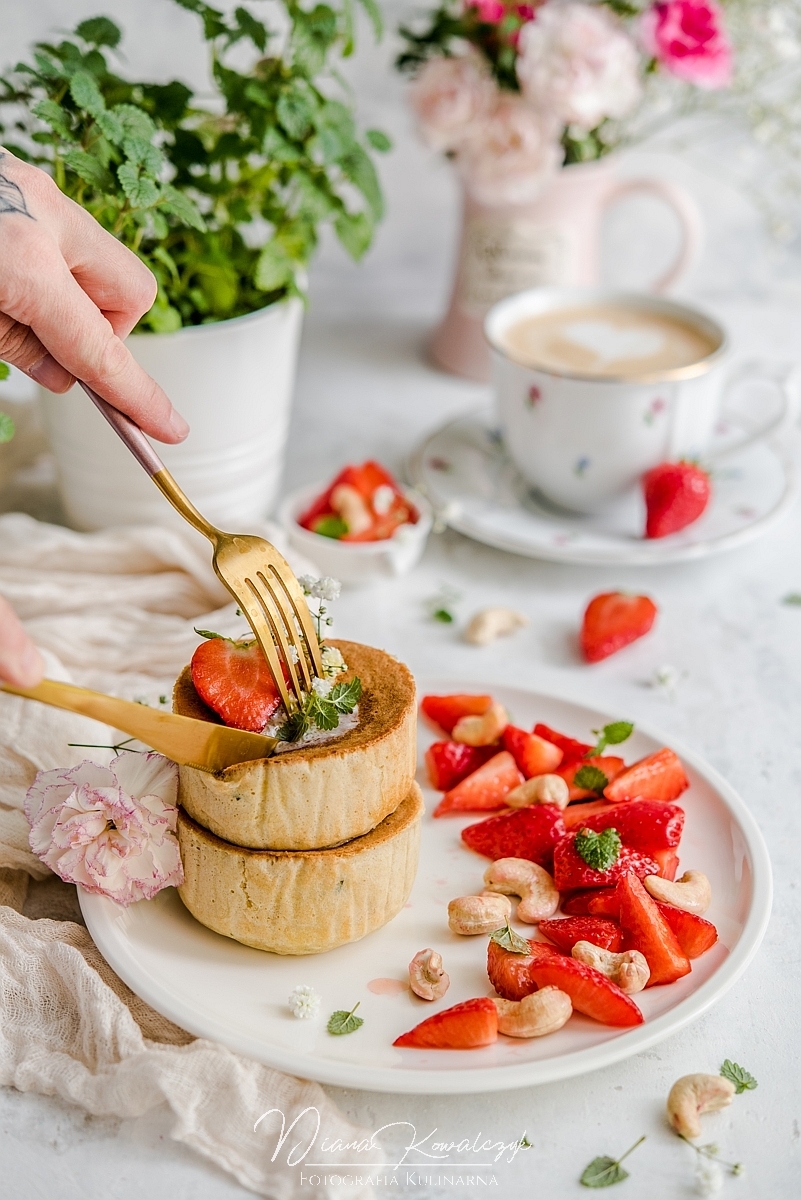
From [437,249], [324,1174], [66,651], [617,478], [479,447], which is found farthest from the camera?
[437,249]

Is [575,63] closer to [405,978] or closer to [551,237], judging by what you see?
[551,237]

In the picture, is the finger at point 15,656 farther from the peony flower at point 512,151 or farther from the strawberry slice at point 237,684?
the peony flower at point 512,151

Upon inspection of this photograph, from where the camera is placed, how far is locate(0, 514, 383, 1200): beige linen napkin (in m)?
1.00

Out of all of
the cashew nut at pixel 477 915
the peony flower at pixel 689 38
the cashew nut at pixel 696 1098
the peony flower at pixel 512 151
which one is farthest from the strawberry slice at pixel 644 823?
the peony flower at pixel 689 38

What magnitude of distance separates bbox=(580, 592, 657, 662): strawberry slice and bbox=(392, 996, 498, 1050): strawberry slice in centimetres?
68

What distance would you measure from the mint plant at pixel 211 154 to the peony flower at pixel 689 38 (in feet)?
1.93

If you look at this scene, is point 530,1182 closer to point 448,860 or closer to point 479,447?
point 448,860

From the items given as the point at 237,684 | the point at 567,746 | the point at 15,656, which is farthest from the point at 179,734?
the point at 567,746

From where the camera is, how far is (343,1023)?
3.50 feet

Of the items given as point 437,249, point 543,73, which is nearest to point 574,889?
point 543,73

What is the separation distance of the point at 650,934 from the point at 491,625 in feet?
2.11

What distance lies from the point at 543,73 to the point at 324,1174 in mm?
1603

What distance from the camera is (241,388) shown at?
5.54 ft

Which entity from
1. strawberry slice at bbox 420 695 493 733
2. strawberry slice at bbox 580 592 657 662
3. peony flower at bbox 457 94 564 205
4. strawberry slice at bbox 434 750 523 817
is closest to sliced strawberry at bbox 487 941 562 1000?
strawberry slice at bbox 434 750 523 817
